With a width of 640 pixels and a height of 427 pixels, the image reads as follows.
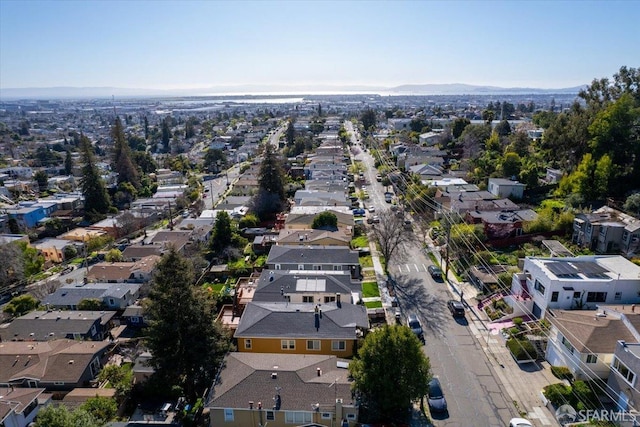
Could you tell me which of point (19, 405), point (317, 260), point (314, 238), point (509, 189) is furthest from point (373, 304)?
point (509, 189)

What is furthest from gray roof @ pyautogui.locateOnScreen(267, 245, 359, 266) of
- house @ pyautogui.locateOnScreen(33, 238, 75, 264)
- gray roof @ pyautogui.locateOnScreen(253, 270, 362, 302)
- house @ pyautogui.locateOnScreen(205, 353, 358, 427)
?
house @ pyautogui.locateOnScreen(33, 238, 75, 264)

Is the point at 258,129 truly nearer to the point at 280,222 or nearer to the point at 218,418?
the point at 280,222

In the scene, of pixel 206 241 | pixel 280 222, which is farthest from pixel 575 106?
pixel 206 241

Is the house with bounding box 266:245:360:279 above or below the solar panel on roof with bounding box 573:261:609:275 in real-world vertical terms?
below

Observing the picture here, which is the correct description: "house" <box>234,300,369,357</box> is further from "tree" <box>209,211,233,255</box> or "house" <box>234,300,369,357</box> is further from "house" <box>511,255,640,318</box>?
"tree" <box>209,211,233,255</box>

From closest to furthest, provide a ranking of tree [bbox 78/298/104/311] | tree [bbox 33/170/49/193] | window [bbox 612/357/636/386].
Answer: window [bbox 612/357/636/386] < tree [bbox 78/298/104/311] < tree [bbox 33/170/49/193]

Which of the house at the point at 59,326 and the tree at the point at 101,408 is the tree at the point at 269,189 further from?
the tree at the point at 101,408
